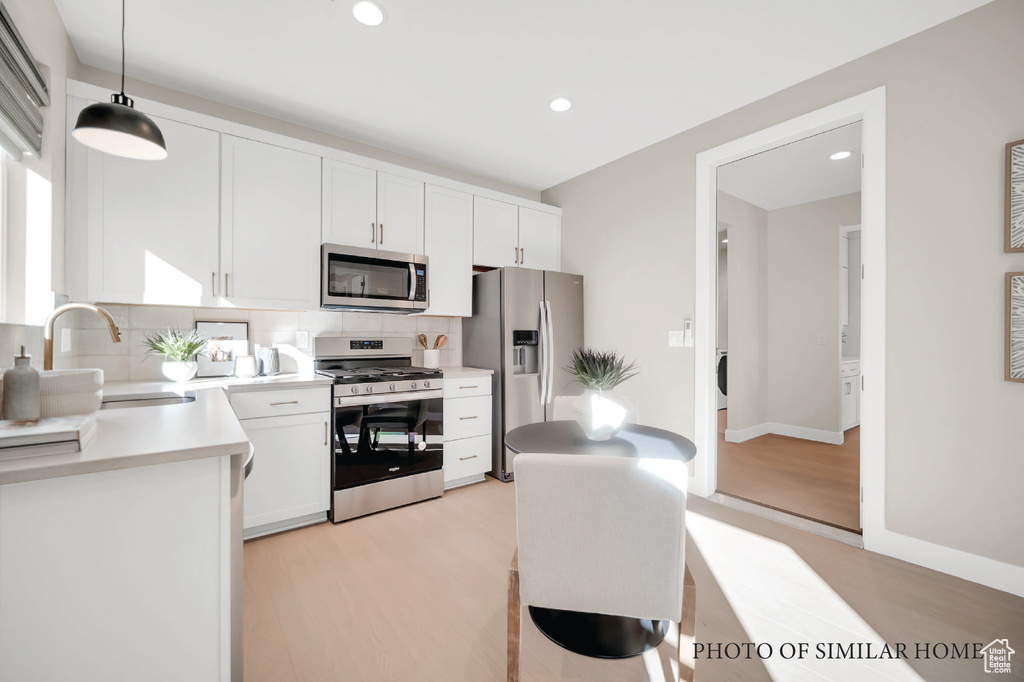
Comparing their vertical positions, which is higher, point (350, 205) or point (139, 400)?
point (350, 205)

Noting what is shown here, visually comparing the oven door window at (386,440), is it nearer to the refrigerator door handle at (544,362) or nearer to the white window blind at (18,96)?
the refrigerator door handle at (544,362)

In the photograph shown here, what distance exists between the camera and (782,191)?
4.43 metres

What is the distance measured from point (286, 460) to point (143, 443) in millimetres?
1626

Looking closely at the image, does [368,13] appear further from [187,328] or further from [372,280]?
[187,328]

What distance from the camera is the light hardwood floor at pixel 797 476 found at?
2.85 meters

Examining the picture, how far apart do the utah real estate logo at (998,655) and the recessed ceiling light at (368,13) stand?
354cm

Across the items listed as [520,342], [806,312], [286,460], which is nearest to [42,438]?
[286,460]

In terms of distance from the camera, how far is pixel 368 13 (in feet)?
6.54

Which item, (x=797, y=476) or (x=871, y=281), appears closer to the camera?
(x=871, y=281)

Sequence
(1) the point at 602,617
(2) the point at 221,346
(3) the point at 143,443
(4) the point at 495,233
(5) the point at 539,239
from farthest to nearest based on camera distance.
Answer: (5) the point at 539,239 → (4) the point at 495,233 → (2) the point at 221,346 → (1) the point at 602,617 → (3) the point at 143,443

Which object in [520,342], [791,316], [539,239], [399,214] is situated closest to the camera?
[399,214]

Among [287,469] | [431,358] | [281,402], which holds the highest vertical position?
[431,358]

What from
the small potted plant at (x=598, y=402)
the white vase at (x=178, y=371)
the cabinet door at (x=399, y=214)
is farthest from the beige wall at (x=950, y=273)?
the white vase at (x=178, y=371)

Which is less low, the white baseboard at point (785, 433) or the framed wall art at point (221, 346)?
the framed wall art at point (221, 346)
